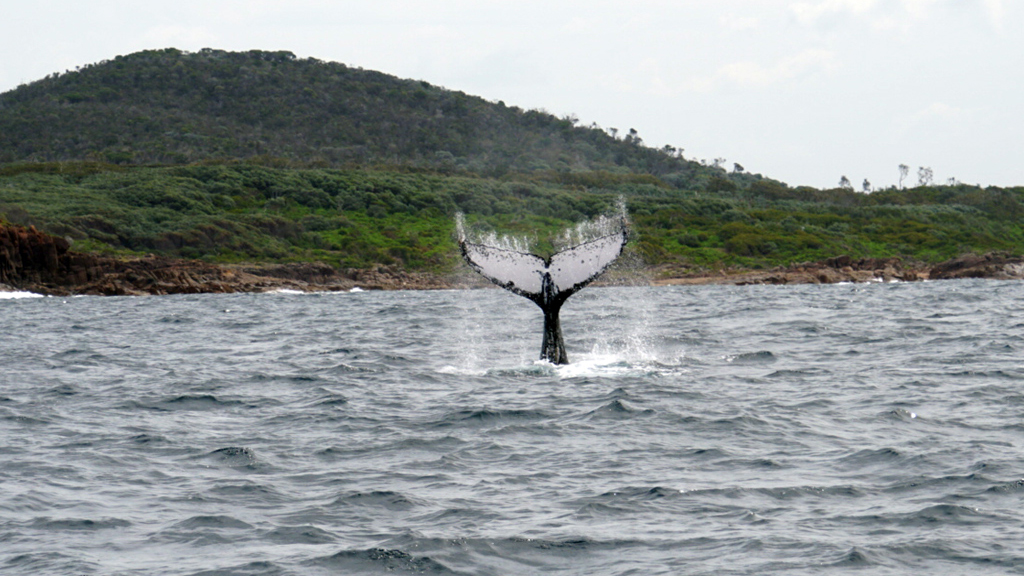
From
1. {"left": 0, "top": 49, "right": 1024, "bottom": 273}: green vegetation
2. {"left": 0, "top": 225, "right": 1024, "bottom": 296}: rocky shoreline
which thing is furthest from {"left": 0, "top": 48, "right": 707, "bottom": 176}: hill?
{"left": 0, "top": 225, "right": 1024, "bottom": 296}: rocky shoreline

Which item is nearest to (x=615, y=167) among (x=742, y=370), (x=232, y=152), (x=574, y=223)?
(x=232, y=152)

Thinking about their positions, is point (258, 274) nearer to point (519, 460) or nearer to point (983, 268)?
point (983, 268)

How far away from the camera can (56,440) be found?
36.0 feet

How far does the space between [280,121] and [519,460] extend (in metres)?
151

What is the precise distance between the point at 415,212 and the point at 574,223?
13.2 m

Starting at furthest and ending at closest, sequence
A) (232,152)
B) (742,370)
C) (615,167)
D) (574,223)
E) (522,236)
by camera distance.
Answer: (615,167) < (232,152) < (574,223) < (522,236) < (742,370)

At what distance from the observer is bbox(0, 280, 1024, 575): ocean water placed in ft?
23.1

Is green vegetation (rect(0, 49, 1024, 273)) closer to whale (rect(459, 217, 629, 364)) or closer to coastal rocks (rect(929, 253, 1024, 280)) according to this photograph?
coastal rocks (rect(929, 253, 1024, 280))

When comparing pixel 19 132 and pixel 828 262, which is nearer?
pixel 828 262

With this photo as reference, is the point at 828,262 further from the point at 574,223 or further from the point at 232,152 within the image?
the point at 232,152

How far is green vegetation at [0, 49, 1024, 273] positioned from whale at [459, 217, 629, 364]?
55.8 metres

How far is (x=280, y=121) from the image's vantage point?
509 feet

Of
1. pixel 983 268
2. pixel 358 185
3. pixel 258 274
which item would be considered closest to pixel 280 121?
pixel 358 185

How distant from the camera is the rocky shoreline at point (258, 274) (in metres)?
51.0
